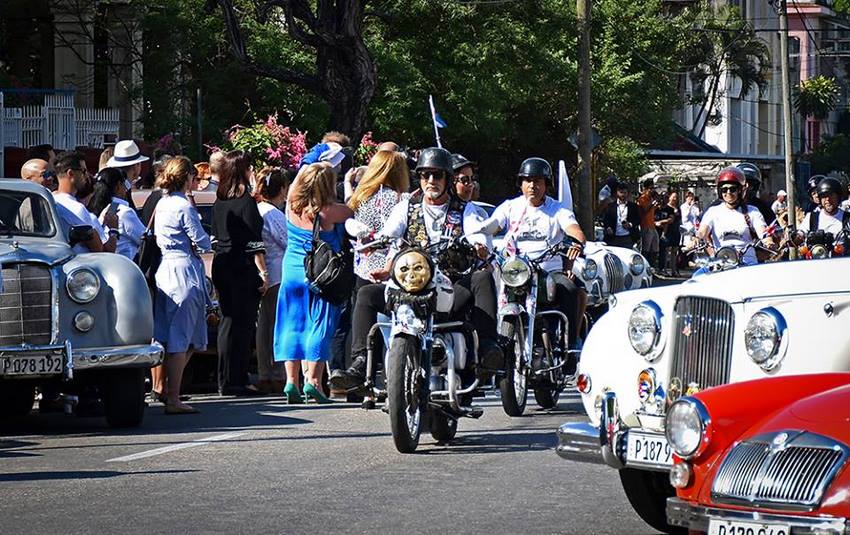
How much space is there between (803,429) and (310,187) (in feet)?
26.0

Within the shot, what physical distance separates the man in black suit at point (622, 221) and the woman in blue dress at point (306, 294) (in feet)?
53.8

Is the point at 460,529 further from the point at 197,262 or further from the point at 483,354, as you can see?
the point at 197,262

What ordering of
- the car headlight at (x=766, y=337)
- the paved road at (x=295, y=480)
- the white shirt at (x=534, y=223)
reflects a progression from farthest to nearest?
1. the white shirt at (x=534, y=223)
2. the paved road at (x=295, y=480)
3. the car headlight at (x=766, y=337)

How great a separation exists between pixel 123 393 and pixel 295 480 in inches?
115

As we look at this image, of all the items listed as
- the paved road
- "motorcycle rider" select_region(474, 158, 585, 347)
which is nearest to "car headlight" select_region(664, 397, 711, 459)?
the paved road

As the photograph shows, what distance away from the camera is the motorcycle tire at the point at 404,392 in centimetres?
1061

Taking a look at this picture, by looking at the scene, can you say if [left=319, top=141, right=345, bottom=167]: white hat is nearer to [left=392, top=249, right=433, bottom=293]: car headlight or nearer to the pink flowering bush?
[left=392, top=249, right=433, bottom=293]: car headlight

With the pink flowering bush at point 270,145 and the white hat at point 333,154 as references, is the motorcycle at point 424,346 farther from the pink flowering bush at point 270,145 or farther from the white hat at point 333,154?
the pink flowering bush at point 270,145

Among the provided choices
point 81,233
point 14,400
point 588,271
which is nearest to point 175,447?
point 81,233

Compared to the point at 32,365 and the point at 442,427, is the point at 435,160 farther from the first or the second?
the point at 32,365

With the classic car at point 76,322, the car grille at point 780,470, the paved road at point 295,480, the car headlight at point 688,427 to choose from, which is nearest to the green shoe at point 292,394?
the paved road at point 295,480

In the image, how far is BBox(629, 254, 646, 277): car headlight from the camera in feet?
68.3

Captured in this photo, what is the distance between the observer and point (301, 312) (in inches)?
554

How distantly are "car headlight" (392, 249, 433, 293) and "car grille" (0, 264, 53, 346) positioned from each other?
260 centimetres
